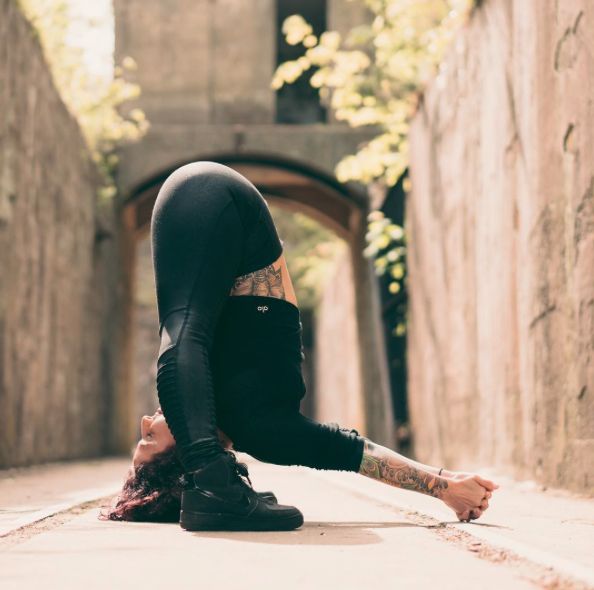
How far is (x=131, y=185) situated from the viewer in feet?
49.6

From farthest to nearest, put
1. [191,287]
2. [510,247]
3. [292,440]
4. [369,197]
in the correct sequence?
[369,197]
[510,247]
[292,440]
[191,287]

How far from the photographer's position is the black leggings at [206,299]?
12.7ft

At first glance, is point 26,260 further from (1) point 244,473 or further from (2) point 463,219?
(1) point 244,473

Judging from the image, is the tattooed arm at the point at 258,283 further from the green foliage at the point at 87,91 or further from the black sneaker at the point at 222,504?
the green foliage at the point at 87,91

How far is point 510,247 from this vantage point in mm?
7137

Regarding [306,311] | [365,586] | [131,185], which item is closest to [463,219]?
[365,586]

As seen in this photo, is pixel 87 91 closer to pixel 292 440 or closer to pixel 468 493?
pixel 292 440

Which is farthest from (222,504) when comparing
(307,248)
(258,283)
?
(307,248)

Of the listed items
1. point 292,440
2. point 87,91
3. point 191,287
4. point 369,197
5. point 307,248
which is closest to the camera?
point 191,287

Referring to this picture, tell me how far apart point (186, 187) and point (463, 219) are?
15.2ft

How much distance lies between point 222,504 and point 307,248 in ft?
71.3

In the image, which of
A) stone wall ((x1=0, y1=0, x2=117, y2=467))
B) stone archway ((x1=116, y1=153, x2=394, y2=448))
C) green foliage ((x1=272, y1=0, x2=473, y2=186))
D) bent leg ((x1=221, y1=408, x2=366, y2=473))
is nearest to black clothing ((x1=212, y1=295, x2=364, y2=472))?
bent leg ((x1=221, y1=408, x2=366, y2=473))

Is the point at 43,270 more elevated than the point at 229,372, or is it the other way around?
the point at 43,270

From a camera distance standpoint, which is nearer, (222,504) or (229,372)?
(222,504)
